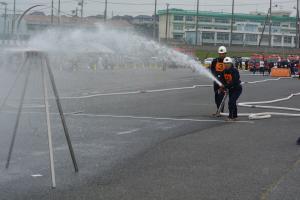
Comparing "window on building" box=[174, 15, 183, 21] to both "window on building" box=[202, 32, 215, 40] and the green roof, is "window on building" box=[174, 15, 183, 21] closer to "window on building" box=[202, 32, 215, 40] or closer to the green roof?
the green roof

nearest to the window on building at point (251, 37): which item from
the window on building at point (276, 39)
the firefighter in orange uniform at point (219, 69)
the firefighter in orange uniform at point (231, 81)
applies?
the window on building at point (276, 39)

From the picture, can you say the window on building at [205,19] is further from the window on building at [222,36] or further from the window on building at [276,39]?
the window on building at [276,39]

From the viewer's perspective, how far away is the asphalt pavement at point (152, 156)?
7.23 metres

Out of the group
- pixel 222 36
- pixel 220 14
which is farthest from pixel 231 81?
pixel 220 14

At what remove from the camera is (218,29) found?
111 meters

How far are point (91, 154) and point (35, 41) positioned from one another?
251 centimetres

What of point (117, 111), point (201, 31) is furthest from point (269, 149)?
point (201, 31)

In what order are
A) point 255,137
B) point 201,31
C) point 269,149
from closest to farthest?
point 269,149
point 255,137
point 201,31

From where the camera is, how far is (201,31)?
10738cm

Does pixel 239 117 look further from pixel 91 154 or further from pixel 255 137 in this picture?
pixel 91 154

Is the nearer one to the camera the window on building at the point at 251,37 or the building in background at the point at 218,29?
the building in background at the point at 218,29

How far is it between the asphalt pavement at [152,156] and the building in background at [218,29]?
82.9 m

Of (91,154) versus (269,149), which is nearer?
(91,154)

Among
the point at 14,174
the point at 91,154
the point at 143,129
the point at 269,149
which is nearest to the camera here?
the point at 14,174
